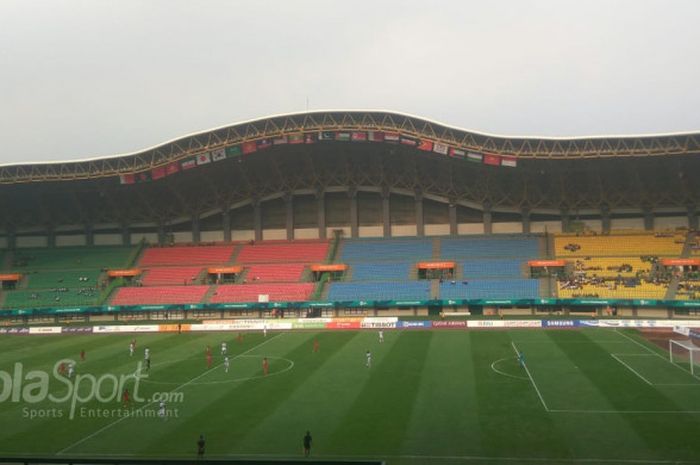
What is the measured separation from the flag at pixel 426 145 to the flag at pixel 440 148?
1.53ft

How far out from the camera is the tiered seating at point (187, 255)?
82.0 metres

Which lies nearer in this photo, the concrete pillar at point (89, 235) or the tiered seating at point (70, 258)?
the tiered seating at point (70, 258)

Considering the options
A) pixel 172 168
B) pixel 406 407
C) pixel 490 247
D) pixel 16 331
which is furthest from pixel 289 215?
pixel 406 407

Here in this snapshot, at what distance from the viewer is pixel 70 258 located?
279 feet

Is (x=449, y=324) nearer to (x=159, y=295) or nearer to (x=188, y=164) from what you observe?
(x=188, y=164)

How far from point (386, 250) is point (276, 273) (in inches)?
584

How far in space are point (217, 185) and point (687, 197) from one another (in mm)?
59764

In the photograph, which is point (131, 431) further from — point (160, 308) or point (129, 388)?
point (160, 308)

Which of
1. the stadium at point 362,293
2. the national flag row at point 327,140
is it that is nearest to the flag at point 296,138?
the national flag row at point 327,140

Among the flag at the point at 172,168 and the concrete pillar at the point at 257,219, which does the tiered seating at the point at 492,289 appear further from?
the flag at the point at 172,168

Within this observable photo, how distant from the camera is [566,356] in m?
40.5

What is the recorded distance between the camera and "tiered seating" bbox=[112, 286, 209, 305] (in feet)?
236

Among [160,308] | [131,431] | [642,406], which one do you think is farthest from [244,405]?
[160,308]

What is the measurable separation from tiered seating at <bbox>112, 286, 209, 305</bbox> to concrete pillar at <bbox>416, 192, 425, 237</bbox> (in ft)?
94.7
